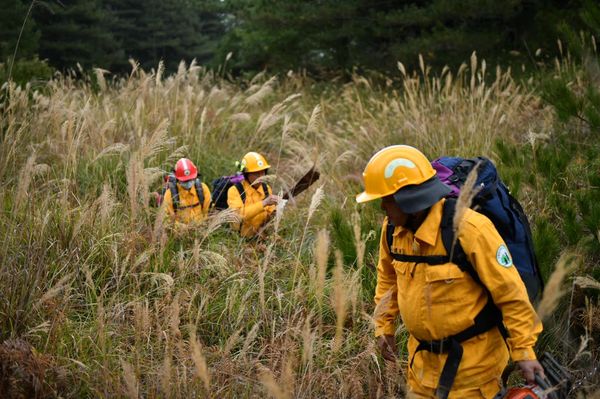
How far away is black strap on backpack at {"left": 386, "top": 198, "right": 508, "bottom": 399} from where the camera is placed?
2.80 m

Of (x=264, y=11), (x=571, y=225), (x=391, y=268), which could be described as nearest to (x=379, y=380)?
(x=391, y=268)

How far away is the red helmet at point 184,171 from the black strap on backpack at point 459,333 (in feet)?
12.6

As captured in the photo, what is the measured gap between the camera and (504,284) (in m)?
2.69

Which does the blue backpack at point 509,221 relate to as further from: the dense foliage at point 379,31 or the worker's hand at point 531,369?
the dense foliage at point 379,31

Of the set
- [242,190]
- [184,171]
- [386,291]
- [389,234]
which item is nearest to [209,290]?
[386,291]

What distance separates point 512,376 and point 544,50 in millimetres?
8855

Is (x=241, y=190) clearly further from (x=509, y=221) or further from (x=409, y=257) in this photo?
(x=509, y=221)

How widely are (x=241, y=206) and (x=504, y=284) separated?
12.4 ft

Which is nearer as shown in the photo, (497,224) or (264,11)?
(497,224)

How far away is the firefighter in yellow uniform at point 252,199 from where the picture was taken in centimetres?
588

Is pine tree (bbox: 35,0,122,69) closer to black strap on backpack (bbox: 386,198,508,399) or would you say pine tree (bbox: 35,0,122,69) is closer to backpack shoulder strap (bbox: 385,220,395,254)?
backpack shoulder strap (bbox: 385,220,395,254)

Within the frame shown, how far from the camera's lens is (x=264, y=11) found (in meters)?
13.7

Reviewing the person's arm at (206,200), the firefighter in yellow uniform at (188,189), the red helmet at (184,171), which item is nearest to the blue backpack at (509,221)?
the firefighter in yellow uniform at (188,189)

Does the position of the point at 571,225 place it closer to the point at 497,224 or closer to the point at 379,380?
the point at 497,224
